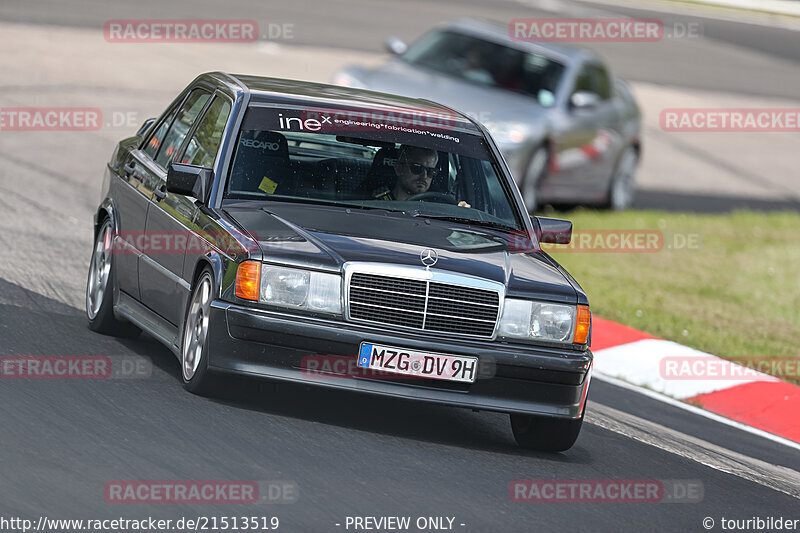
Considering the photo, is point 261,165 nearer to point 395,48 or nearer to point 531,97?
point 531,97

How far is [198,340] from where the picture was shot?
7203mm

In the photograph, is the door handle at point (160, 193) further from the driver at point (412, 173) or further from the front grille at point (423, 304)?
the front grille at point (423, 304)

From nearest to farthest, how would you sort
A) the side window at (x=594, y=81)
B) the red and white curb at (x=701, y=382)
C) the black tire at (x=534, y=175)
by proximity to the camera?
1. the red and white curb at (x=701, y=382)
2. the black tire at (x=534, y=175)
3. the side window at (x=594, y=81)

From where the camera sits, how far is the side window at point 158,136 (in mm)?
8953

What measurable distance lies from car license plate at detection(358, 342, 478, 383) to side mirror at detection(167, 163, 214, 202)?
142cm

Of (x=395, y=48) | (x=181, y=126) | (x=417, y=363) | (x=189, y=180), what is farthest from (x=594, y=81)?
(x=417, y=363)

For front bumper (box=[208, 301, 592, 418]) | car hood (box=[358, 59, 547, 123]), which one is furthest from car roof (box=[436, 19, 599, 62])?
front bumper (box=[208, 301, 592, 418])

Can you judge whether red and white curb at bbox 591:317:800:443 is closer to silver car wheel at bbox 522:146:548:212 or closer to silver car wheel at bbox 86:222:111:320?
silver car wheel at bbox 86:222:111:320

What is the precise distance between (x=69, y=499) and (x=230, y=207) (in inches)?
91.9

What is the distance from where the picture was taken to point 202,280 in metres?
7.29

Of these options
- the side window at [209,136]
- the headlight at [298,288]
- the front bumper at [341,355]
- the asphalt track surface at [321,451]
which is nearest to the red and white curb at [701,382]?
the asphalt track surface at [321,451]

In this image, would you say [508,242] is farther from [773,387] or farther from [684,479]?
[773,387]

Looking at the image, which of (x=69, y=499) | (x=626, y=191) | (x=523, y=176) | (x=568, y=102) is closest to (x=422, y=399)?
(x=69, y=499)

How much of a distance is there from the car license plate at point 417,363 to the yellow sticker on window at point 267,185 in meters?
1.31
